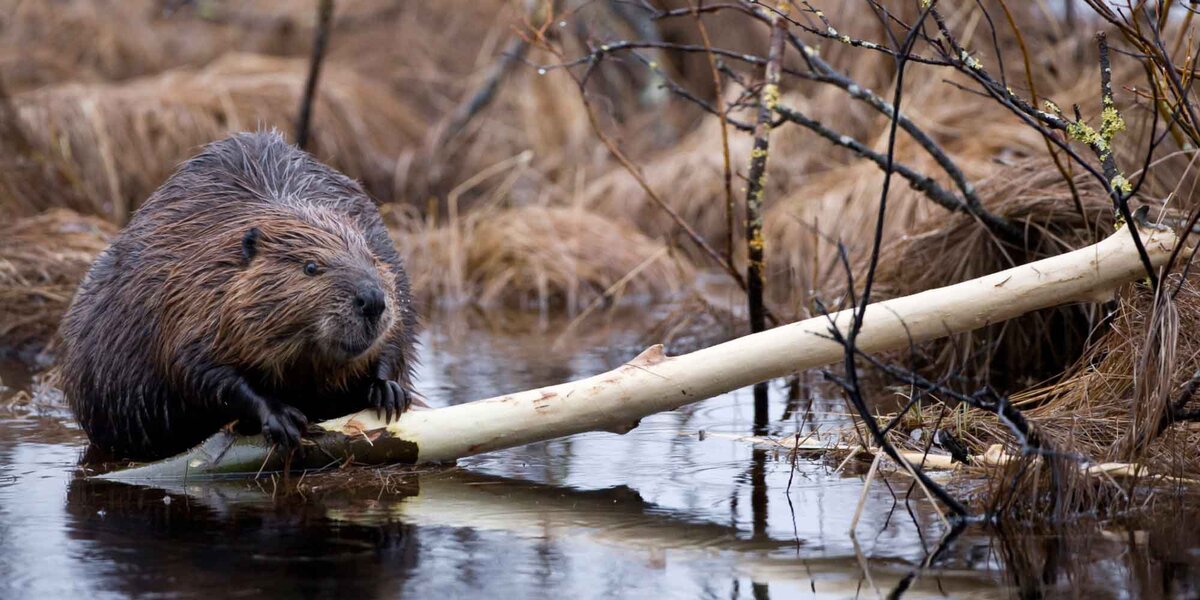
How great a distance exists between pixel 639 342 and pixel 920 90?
3.15 meters

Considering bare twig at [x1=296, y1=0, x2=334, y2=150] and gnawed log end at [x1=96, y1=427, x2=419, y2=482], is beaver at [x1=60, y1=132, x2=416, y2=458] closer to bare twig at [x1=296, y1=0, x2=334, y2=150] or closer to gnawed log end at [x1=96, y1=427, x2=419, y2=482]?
gnawed log end at [x1=96, y1=427, x2=419, y2=482]

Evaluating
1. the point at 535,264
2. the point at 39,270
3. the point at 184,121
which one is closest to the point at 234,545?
the point at 39,270

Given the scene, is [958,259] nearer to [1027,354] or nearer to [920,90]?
[1027,354]

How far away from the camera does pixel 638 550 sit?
2861 mm

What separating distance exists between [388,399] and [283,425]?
256 mm

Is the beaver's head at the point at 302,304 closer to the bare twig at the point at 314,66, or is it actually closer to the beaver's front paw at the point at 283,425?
the beaver's front paw at the point at 283,425

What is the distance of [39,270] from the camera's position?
6.22 metres

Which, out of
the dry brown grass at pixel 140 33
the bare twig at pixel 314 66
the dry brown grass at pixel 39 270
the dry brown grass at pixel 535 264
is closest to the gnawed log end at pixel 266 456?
the dry brown grass at pixel 39 270

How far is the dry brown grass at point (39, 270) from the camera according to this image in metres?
6.02

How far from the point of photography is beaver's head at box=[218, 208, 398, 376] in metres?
3.52

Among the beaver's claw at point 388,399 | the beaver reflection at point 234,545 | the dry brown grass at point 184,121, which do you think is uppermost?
the dry brown grass at point 184,121

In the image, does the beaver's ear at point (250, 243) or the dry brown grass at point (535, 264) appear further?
the dry brown grass at point (535, 264)

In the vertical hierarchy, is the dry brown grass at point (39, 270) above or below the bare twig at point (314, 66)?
below

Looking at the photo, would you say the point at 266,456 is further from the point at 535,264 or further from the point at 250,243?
the point at 535,264
